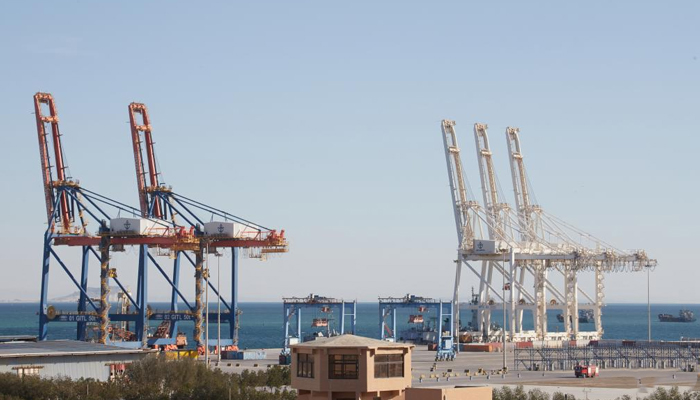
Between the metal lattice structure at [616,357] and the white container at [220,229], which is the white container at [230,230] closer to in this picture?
the white container at [220,229]

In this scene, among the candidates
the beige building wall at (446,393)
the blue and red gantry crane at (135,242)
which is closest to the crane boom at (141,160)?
the blue and red gantry crane at (135,242)

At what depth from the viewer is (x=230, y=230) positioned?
10525cm

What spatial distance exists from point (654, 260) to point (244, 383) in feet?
252

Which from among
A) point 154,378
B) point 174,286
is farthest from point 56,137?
point 154,378

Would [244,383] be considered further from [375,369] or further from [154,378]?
[375,369]

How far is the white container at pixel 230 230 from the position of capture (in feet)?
346

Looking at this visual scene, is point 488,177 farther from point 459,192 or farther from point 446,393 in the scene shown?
point 446,393

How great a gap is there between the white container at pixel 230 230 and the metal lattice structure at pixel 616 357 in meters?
26.0

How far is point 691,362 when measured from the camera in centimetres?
9675

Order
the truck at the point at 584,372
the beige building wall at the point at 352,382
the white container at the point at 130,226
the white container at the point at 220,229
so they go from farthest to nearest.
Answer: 1. the white container at the point at 220,229
2. the white container at the point at 130,226
3. the truck at the point at 584,372
4. the beige building wall at the point at 352,382

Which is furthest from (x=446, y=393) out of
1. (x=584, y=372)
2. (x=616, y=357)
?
(x=616, y=357)

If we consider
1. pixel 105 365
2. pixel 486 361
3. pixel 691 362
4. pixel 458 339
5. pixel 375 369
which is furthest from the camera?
pixel 458 339

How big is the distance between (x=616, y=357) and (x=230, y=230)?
34.7 meters

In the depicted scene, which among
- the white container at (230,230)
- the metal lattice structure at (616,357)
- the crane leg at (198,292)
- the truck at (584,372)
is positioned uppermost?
the white container at (230,230)
